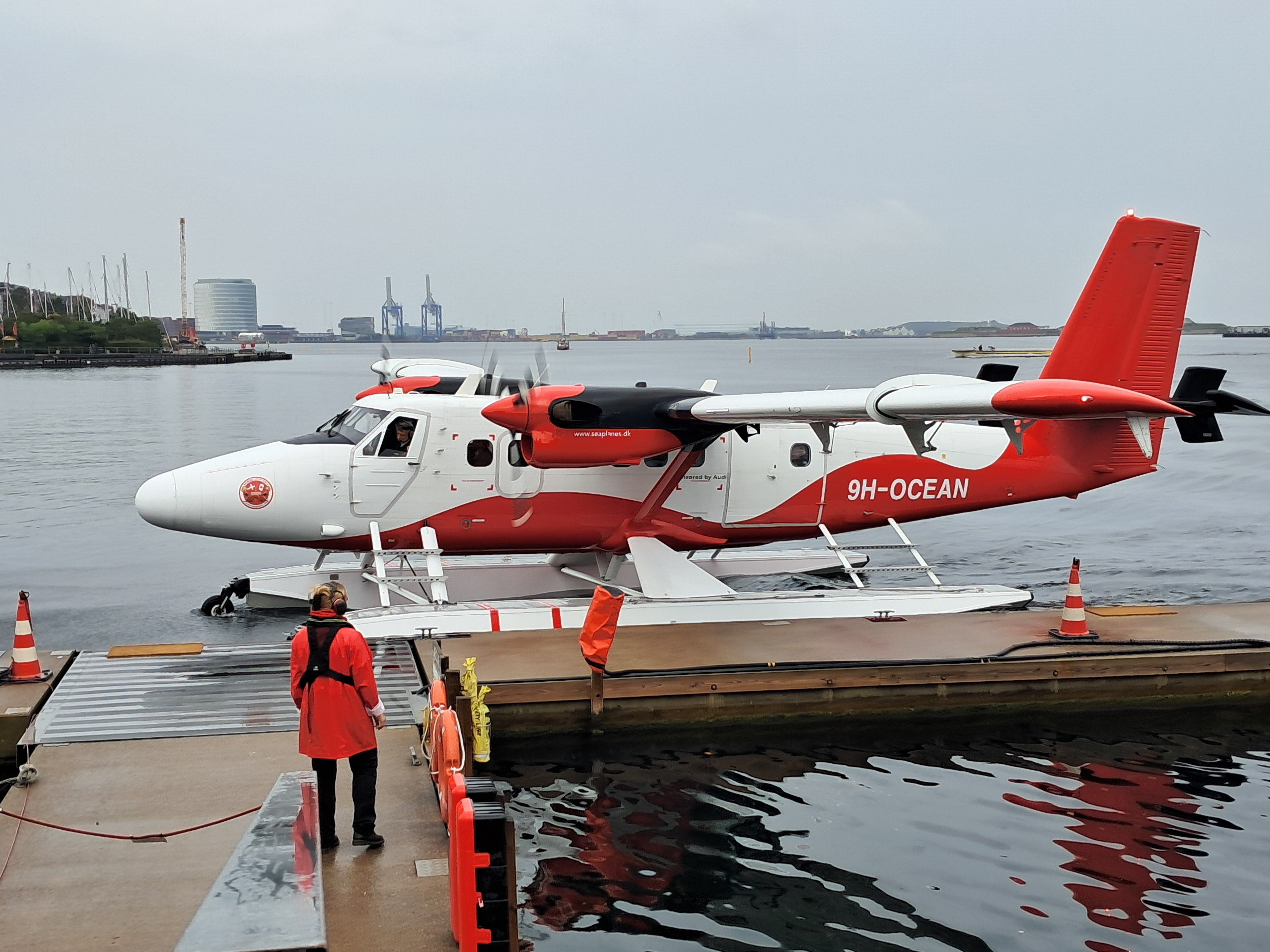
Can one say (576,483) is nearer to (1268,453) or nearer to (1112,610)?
(1112,610)

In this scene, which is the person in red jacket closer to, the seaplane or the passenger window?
the seaplane

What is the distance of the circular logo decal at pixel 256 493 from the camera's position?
1407 cm

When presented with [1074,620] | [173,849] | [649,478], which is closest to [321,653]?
[173,849]

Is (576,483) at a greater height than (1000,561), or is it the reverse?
(576,483)

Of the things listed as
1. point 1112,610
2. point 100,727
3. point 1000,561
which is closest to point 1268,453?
point 1000,561

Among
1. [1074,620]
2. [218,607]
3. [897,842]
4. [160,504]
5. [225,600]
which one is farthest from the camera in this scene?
[218,607]

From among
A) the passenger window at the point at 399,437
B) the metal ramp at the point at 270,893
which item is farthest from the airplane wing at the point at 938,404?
the metal ramp at the point at 270,893

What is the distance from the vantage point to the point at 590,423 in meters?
13.4

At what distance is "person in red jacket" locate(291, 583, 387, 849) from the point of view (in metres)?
6.84

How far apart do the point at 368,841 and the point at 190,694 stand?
468 centimetres

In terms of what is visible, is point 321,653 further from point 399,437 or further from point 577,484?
point 577,484

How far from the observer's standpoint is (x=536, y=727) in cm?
1123

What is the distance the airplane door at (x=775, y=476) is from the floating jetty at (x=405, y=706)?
1.91 metres

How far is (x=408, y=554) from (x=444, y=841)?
9.23 meters
